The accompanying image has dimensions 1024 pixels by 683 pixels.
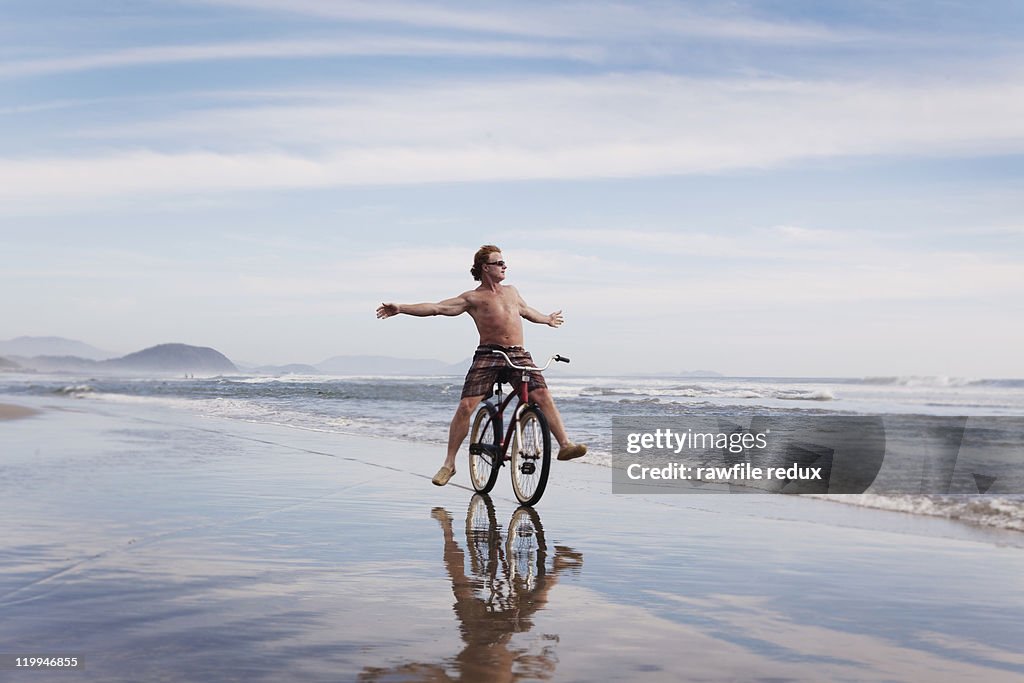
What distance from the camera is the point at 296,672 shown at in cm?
379

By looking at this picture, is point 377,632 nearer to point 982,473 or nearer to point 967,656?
point 967,656

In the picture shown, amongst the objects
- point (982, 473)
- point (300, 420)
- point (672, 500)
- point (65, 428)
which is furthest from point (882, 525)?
point (300, 420)

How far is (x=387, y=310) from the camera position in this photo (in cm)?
916

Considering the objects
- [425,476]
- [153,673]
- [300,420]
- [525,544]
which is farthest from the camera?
[300,420]

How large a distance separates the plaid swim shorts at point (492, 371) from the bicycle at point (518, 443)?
0.24 feet

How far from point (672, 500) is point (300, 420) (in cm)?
1491

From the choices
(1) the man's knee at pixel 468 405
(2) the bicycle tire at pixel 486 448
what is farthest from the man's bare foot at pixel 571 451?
(1) the man's knee at pixel 468 405

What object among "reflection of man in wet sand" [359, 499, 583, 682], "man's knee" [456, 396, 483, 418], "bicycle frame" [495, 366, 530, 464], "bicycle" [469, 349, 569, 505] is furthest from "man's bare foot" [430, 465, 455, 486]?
"reflection of man in wet sand" [359, 499, 583, 682]

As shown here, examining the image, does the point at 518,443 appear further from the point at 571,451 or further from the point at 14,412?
the point at 14,412

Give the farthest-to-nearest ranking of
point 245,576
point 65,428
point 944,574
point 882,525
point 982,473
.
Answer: point 65,428 → point 982,473 → point 882,525 → point 944,574 → point 245,576

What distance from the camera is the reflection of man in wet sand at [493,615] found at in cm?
382

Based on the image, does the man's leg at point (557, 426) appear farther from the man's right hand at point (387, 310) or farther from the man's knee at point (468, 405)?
the man's right hand at point (387, 310)

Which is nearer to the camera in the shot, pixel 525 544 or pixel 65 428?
pixel 525 544

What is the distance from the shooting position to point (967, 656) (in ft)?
13.9
